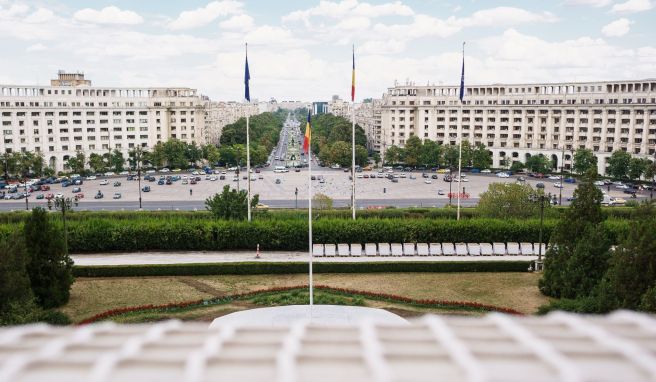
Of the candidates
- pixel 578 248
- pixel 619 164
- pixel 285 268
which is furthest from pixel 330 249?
pixel 619 164

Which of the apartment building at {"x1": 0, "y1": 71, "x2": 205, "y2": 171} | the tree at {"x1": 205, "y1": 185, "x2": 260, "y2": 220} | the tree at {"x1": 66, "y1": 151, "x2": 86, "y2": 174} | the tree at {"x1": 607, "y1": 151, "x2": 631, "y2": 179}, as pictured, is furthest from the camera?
the apartment building at {"x1": 0, "y1": 71, "x2": 205, "y2": 171}

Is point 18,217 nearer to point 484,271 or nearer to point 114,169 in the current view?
point 484,271

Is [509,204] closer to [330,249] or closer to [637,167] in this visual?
[330,249]

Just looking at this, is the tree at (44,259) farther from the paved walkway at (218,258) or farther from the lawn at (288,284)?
the paved walkway at (218,258)

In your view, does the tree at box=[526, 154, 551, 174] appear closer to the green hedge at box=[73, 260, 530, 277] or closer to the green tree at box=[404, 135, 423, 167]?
the green tree at box=[404, 135, 423, 167]

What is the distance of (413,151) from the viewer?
96.1 m

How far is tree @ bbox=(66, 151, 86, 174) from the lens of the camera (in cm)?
8912

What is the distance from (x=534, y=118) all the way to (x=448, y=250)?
6600 cm

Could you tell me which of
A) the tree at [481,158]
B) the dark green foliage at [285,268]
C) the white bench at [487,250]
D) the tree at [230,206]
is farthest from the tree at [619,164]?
the tree at [230,206]

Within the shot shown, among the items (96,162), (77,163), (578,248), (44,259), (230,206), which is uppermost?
(96,162)

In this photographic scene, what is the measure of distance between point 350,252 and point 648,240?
19397 millimetres

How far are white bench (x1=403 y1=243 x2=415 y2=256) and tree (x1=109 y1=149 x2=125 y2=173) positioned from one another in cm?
6684

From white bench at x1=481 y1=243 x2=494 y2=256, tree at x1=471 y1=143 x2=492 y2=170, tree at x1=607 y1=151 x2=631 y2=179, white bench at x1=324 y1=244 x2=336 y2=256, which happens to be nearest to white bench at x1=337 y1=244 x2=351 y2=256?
white bench at x1=324 y1=244 x2=336 y2=256

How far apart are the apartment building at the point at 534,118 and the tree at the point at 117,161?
48.0m
